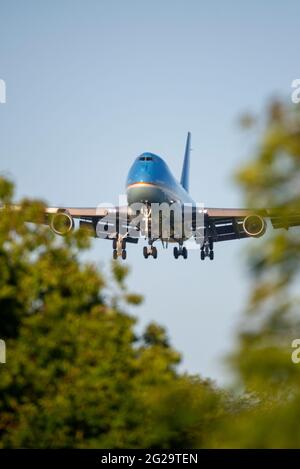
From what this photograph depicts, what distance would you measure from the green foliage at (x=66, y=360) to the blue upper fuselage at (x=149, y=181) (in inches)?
968

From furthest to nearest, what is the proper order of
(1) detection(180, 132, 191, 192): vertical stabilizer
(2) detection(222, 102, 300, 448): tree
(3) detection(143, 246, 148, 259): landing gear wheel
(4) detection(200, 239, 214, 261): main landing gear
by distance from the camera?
(1) detection(180, 132, 191, 192): vertical stabilizer
(4) detection(200, 239, 214, 261): main landing gear
(3) detection(143, 246, 148, 259): landing gear wheel
(2) detection(222, 102, 300, 448): tree

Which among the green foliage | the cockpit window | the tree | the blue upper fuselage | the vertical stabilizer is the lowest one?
the tree

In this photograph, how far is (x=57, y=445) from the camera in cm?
1430

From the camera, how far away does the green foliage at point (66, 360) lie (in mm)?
14391

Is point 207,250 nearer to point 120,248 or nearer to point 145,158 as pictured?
point 120,248

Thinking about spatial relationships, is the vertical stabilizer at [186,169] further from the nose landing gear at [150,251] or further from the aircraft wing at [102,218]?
the nose landing gear at [150,251]

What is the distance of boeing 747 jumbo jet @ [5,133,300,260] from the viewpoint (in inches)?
1624

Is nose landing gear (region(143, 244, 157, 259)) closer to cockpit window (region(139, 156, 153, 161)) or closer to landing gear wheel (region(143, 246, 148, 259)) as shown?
landing gear wheel (region(143, 246, 148, 259))

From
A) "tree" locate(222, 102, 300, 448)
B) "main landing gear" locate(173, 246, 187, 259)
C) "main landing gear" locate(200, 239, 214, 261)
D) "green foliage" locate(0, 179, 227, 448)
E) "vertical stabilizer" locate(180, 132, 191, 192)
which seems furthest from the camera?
"vertical stabilizer" locate(180, 132, 191, 192)

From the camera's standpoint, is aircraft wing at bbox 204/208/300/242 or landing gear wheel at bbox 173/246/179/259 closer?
aircraft wing at bbox 204/208/300/242

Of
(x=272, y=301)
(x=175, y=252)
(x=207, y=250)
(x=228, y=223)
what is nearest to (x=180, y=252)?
(x=175, y=252)

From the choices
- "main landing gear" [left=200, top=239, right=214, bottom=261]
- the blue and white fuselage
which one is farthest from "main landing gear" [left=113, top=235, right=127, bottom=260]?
"main landing gear" [left=200, top=239, right=214, bottom=261]

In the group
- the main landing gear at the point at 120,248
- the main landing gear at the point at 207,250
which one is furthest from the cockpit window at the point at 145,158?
the main landing gear at the point at 207,250

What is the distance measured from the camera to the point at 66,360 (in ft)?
50.1
